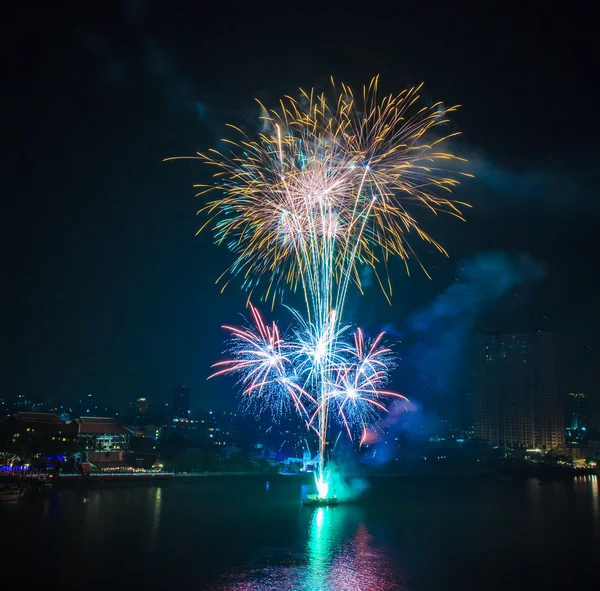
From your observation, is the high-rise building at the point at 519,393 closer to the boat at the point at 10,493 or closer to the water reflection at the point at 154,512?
the water reflection at the point at 154,512

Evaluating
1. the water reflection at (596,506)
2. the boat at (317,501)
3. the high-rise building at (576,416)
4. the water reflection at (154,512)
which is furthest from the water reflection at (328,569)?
the high-rise building at (576,416)

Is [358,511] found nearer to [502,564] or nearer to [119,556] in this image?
[502,564]

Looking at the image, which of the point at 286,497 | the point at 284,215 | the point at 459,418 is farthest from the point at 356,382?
the point at 459,418

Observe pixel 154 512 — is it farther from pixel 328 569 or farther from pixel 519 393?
pixel 519 393

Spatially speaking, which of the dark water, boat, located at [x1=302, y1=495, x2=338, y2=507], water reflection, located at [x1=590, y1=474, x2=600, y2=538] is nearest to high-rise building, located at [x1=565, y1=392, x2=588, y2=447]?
water reflection, located at [x1=590, y1=474, x2=600, y2=538]

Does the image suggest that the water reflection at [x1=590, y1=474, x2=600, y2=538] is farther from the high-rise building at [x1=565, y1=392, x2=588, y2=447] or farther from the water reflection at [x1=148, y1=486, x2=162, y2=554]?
the high-rise building at [x1=565, y1=392, x2=588, y2=447]

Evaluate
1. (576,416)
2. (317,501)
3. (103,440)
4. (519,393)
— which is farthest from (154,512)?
(576,416)
